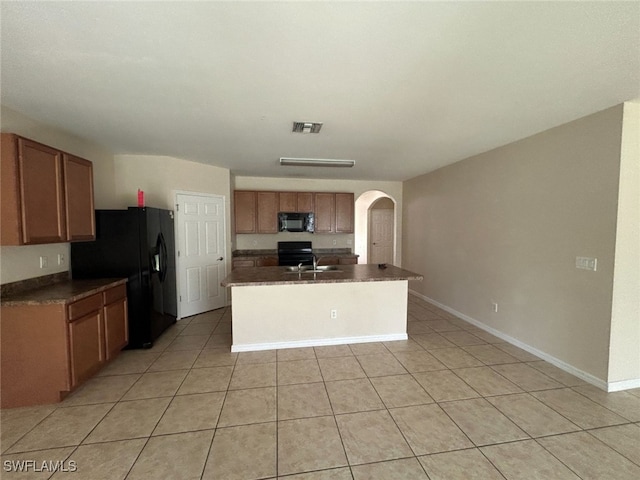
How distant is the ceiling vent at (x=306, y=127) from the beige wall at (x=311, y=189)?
2.72 metres

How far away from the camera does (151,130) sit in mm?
2857

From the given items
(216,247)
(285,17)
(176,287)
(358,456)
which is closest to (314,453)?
(358,456)

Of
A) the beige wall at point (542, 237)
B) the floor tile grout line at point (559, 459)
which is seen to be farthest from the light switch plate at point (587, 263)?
the floor tile grout line at point (559, 459)

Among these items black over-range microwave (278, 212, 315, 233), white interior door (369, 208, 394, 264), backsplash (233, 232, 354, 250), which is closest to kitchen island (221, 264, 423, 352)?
black over-range microwave (278, 212, 315, 233)

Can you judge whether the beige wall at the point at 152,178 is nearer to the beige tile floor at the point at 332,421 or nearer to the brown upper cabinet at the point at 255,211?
the brown upper cabinet at the point at 255,211

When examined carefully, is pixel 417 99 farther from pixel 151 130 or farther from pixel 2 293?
pixel 2 293

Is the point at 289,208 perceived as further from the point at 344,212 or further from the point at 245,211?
the point at 344,212

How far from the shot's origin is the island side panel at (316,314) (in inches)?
121

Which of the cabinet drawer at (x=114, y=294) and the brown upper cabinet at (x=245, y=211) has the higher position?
the brown upper cabinet at (x=245, y=211)

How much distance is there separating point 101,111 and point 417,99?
9.24 feet

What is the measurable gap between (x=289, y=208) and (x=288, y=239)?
2.32ft

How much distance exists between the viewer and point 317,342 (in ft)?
10.6

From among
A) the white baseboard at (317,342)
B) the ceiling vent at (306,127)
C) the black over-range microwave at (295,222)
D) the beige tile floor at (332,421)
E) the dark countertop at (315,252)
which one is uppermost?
the ceiling vent at (306,127)

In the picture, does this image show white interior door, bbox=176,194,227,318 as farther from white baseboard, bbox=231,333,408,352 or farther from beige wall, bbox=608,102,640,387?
beige wall, bbox=608,102,640,387
